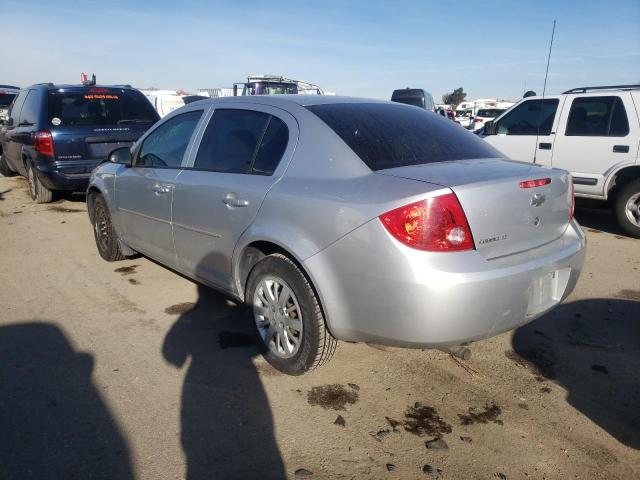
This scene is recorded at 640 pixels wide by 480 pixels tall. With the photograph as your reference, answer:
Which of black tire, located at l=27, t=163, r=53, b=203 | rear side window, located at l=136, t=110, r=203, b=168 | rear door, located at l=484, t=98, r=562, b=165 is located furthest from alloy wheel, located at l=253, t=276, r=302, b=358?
black tire, located at l=27, t=163, r=53, b=203

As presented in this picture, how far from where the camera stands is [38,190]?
8242 mm

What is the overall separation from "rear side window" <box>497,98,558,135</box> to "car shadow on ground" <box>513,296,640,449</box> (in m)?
3.77

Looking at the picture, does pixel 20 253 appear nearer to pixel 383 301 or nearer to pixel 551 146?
pixel 383 301

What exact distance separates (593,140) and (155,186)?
19.1 feet

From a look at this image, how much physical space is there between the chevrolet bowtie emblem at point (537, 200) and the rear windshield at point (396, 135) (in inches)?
20.7

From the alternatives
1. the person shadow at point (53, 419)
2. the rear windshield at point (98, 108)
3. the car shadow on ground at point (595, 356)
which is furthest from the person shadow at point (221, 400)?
the rear windshield at point (98, 108)

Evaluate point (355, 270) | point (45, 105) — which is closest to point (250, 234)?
point (355, 270)

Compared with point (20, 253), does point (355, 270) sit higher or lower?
higher

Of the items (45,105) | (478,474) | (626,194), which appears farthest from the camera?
(45,105)

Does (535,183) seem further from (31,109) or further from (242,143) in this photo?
(31,109)

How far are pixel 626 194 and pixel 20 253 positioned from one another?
7.51 meters

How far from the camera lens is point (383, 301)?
243 cm

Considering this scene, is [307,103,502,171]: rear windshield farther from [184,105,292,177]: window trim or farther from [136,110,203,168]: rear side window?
[136,110,203,168]: rear side window

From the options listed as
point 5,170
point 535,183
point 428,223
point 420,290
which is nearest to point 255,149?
point 428,223
